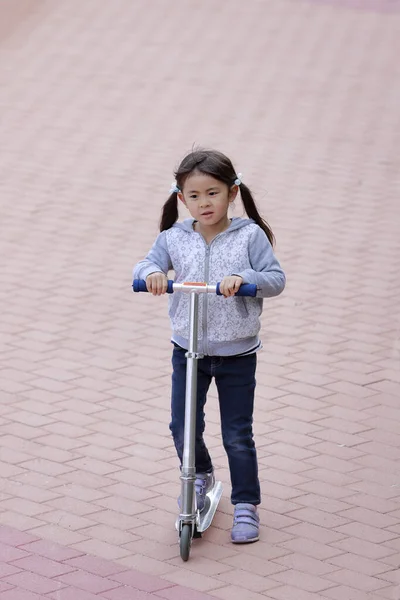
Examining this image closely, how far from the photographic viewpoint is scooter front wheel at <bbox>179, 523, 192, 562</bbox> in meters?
4.34

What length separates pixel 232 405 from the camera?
4.48 metres

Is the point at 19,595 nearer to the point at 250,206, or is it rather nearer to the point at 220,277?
the point at 220,277

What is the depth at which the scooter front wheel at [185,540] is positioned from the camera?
434 cm

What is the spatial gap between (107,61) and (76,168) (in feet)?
12.8

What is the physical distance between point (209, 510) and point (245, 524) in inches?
8.1

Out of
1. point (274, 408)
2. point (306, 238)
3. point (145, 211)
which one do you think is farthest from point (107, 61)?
point (274, 408)

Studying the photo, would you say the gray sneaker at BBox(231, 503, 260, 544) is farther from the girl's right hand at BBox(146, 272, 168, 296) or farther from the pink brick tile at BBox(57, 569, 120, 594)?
the girl's right hand at BBox(146, 272, 168, 296)

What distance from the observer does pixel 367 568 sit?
14.3 ft

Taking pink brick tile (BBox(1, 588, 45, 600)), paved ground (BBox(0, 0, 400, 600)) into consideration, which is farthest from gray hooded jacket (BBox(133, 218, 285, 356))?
pink brick tile (BBox(1, 588, 45, 600))

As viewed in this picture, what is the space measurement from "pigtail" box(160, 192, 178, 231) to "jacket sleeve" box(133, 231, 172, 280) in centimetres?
4

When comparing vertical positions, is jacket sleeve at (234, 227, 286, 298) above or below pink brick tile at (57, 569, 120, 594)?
above

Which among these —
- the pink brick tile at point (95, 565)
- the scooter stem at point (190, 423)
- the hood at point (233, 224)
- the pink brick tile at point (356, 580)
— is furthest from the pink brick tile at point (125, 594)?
the hood at point (233, 224)

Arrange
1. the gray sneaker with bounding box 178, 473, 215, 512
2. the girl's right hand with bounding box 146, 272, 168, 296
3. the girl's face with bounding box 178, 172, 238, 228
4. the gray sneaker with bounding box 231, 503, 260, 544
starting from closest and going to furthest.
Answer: the girl's right hand with bounding box 146, 272, 168, 296, the girl's face with bounding box 178, 172, 238, 228, the gray sneaker with bounding box 231, 503, 260, 544, the gray sneaker with bounding box 178, 473, 215, 512

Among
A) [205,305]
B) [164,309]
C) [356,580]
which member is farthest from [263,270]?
[164,309]
